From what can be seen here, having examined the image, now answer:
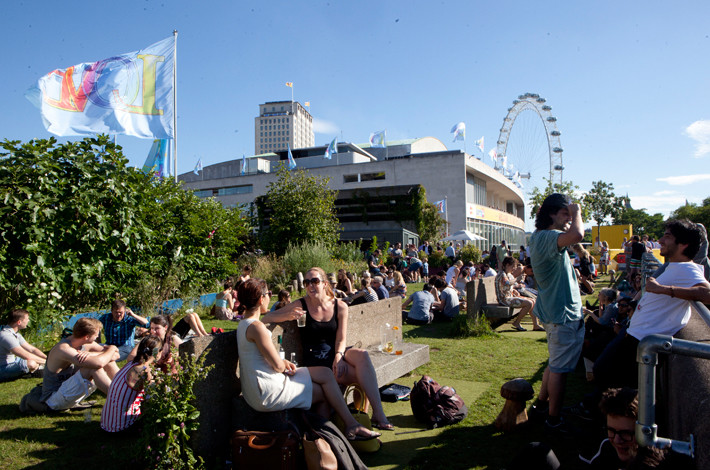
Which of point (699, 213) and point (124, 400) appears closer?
point (124, 400)

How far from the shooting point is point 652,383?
5.31ft

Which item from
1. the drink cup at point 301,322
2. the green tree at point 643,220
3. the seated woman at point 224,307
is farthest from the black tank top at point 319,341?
the green tree at point 643,220

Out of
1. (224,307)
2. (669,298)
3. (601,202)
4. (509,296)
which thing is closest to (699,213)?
(601,202)

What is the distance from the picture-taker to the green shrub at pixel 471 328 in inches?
380

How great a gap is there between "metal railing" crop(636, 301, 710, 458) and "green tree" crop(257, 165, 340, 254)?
2150cm

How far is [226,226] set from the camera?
47.9 feet

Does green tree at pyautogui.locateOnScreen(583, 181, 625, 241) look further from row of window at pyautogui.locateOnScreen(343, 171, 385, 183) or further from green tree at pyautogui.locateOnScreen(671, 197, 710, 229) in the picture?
row of window at pyautogui.locateOnScreen(343, 171, 385, 183)

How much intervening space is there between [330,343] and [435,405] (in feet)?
4.06

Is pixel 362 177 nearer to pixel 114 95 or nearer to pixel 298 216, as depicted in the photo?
pixel 298 216

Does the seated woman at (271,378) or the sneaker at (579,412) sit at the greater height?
the seated woman at (271,378)

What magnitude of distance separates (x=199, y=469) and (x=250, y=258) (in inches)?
671

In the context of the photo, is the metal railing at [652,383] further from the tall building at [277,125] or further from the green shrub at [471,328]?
the tall building at [277,125]

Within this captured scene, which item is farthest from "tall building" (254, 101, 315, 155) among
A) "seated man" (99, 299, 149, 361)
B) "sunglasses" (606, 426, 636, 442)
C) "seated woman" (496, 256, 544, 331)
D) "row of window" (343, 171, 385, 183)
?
"sunglasses" (606, 426, 636, 442)

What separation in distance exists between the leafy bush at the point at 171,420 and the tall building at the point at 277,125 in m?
163
